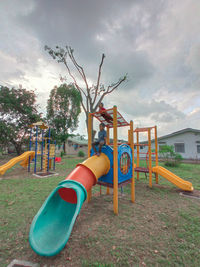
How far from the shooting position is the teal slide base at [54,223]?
2004mm

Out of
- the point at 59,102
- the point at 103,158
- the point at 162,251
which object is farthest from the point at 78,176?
the point at 59,102

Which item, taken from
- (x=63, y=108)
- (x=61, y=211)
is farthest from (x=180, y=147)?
(x=63, y=108)

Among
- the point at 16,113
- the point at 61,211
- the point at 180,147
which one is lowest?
the point at 61,211

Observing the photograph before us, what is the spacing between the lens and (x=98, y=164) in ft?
11.6

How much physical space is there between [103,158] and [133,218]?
1.72 metres

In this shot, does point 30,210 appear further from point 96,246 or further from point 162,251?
point 162,251

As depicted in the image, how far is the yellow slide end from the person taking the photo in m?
3.35

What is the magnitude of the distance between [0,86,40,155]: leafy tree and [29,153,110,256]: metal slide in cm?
1731

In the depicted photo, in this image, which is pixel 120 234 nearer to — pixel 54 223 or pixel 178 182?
pixel 54 223

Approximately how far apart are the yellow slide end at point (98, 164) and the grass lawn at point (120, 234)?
1101 millimetres

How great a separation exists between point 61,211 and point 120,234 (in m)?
1.39

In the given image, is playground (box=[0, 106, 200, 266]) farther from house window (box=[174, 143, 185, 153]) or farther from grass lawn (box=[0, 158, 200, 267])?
house window (box=[174, 143, 185, 153])

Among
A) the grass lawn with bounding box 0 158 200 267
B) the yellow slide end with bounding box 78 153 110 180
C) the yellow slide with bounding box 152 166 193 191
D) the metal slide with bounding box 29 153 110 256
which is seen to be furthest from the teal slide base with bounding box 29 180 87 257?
the yellow slide with bounding box 152 166 193 191

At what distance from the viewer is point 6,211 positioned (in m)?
3.57
